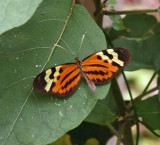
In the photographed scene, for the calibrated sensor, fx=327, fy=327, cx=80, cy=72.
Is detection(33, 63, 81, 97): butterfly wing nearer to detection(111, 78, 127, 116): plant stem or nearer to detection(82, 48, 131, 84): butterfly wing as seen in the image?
detection(82, 48, 131, 84): butterfly wing

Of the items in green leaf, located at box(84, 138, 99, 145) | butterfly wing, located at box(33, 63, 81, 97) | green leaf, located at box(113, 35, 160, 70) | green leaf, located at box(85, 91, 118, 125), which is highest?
butterfly wing, located at box(33, 63, 81, 97)

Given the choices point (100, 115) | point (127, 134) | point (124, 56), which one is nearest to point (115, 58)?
point (124, 56)

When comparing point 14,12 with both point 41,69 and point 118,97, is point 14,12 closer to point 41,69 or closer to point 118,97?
point 41,69

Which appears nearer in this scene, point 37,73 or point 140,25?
point 37,73

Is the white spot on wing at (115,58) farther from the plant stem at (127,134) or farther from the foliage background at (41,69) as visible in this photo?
the plant stem at (127,134)

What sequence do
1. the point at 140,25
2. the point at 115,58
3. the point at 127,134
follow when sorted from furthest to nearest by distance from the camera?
the point at 140,25
the point at 127,134
the point at 115,58

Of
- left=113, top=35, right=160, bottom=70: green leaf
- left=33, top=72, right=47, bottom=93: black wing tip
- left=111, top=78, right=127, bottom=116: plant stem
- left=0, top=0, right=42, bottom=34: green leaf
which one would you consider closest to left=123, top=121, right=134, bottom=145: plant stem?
left=111, top=78, right=127, bottom=116: plant stem

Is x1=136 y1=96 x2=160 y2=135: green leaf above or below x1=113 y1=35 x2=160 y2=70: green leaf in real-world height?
below

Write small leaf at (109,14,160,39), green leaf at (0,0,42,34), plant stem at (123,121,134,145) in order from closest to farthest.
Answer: green leaf at (0,0,42,34)
plant stem at (123,121,134,145)
small leaf at (109,14,160,39)
